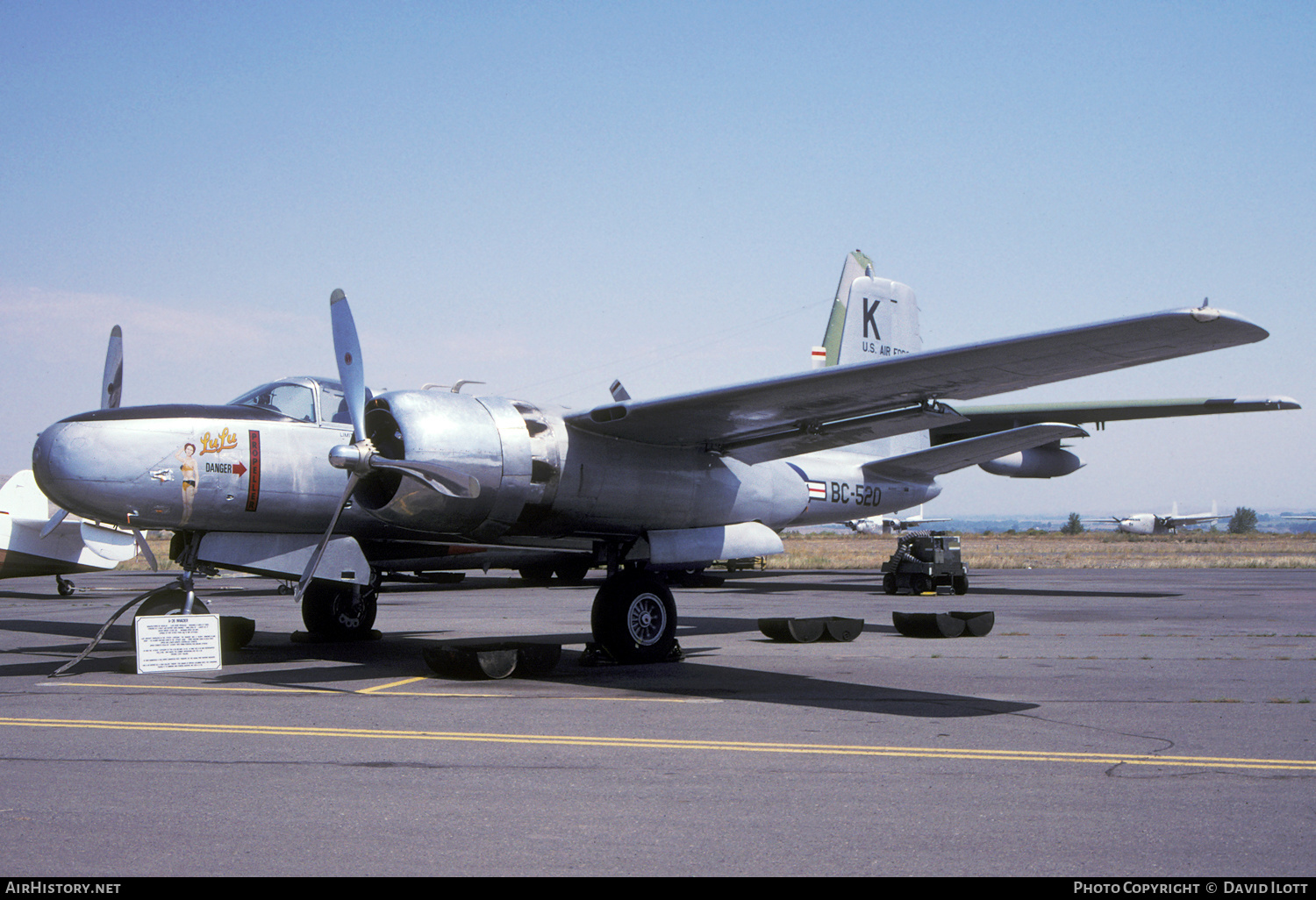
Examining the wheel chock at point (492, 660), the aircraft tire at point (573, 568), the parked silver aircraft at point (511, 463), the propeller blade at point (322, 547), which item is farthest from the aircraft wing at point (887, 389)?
the aircraft tire at point (573, 568)

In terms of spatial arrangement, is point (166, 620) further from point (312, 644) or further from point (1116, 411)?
point (1116, 411)

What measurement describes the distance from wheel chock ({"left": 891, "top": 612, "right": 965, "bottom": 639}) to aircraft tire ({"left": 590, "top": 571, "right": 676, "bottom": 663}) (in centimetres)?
467

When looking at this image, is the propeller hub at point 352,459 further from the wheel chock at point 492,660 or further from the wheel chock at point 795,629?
the wheel chock at point 795,629

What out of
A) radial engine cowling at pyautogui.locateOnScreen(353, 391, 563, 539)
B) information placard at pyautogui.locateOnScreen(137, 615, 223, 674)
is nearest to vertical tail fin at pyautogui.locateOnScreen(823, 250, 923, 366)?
radial engine cowling at pyautogui.locateOnScreen(353, 391, 563, 539)

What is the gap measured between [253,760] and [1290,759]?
275 inches

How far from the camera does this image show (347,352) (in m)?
12.0

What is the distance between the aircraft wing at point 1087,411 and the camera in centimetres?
2506

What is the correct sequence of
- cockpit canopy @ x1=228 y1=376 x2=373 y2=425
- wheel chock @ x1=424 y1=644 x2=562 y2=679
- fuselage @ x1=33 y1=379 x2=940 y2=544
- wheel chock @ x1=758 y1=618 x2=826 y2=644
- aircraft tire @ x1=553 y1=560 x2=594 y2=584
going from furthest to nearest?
1. aircraft tire @ x1=553 y1=560 x2=594 y2=584
2. wheel chock @ x1=758 y1=618 x2=826 y2=644
3. cockpit canopy @ x1=228 y1=376 x2=373 y2=425
4. wheel chock @ x1=424 y1=644 x2=562 y2=679
5. fuselage @ x1=33 y1=379 x2=940 y2=544

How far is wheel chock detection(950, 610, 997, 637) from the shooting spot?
52.3 feet

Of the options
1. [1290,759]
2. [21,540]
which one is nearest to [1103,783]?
[1290,759]

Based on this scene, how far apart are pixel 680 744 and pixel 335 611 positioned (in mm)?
9275

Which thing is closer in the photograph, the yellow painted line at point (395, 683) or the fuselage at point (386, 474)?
the yellow painted line at point (395, 683)

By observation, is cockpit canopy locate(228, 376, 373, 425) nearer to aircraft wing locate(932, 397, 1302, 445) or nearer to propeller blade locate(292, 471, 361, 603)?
propeller blade locate(292, 471, 361, 603)

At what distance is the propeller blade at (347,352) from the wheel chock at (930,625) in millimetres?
8775
